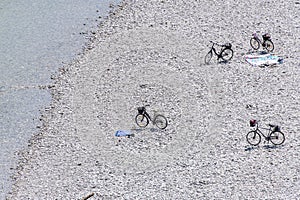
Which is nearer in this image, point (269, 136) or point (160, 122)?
point (269, 136)

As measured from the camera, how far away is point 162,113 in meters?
26.0

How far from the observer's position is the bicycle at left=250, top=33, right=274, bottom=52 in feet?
96.3

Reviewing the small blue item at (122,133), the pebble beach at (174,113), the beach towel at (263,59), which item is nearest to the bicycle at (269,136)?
the pebble beach at (174,113)

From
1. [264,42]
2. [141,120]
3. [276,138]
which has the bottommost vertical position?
[141,120]

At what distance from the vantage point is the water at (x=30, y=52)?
26969 millimetres

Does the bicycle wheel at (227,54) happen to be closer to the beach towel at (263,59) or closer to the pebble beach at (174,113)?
the pebble beach at (174,113)

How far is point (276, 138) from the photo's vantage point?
77.3 feet

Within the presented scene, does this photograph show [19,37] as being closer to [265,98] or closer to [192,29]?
[192,29]

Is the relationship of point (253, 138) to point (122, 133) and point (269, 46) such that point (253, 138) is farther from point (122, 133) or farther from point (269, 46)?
point (269, 46)

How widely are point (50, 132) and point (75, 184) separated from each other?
405 cm

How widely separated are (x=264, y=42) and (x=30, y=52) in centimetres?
1129

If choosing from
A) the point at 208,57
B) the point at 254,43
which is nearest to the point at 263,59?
the point at 254,43

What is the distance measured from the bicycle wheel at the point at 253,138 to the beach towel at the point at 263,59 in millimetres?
5501

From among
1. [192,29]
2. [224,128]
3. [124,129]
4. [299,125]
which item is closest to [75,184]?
[124,129]
